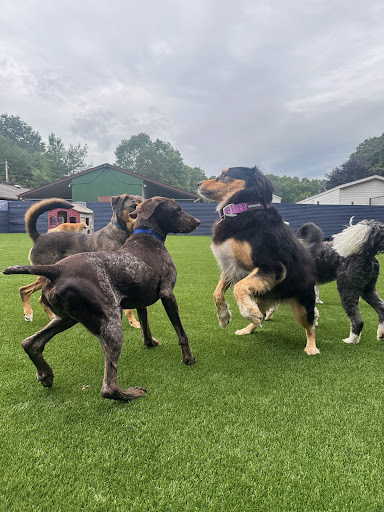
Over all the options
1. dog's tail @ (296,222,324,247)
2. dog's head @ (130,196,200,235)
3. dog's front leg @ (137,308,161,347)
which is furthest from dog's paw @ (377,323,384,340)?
dog's front leg @ (137,308,161,347)

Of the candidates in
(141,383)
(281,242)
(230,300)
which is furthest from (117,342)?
(230,300)

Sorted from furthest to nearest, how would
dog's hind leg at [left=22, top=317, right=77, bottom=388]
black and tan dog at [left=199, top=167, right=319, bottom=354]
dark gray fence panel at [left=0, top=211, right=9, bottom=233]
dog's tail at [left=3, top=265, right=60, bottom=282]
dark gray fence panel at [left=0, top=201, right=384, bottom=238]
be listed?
dark gray fence panel at [left=0, top=211, right=9, bottom=233], dark gray fence panel at [left=0, top=201, right=384, bottom=238], black and tan dog at [left=199, top=167, right=319, bottom=354], dog's hind leg at [left=22, top=317, right=77, bottom=388], dog's tail at [left=3, top=265, right=60, bottom=282]

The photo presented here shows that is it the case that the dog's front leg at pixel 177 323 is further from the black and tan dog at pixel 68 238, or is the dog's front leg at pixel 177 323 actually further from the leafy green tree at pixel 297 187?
the leafy green tree at pixel 297 187

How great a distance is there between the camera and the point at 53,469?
4.88 feet

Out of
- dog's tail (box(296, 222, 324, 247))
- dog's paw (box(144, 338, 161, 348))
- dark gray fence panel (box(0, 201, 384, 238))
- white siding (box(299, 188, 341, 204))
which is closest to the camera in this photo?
dog's paw (box(144, 338, 161, 348))

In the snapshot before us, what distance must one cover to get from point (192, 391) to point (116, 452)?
78cm

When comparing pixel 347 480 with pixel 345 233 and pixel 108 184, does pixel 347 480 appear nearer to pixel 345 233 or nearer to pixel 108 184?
pixel 345 233

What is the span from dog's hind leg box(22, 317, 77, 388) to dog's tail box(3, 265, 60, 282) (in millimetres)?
441

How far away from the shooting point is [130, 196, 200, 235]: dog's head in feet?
9.68

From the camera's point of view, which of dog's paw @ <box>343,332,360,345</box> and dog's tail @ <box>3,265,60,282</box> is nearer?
dog's tail @ <box>3,265,60,282</box>

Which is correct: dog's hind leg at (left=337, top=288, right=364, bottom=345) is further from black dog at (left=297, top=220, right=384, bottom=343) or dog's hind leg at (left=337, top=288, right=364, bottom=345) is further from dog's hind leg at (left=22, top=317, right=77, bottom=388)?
dog's hind leg at (left=22, top=317, right=77, bottom=388)

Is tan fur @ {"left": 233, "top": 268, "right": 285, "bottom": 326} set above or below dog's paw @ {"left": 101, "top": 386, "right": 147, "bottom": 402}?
above

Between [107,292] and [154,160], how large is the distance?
233 feet

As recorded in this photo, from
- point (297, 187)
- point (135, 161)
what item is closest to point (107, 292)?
point (135, 161)
